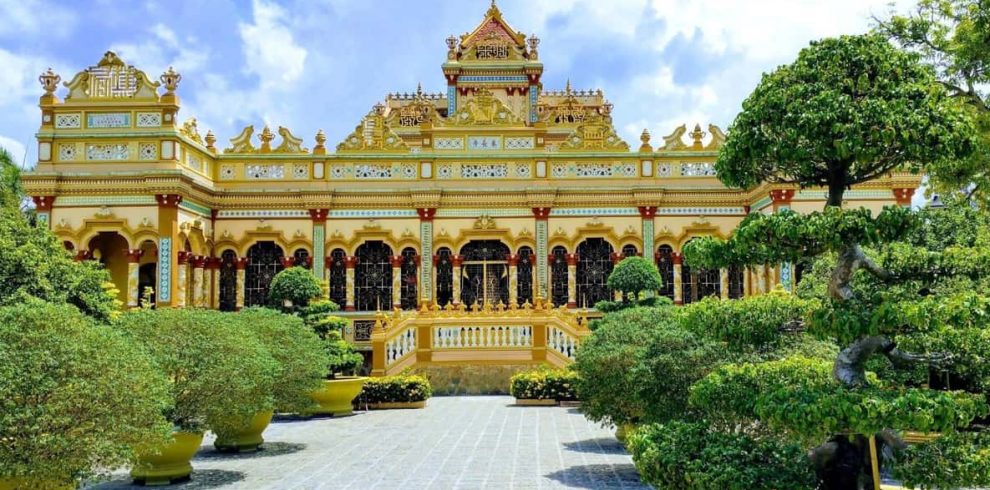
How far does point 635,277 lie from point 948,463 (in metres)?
15.4

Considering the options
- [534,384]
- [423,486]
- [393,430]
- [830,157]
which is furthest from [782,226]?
[534,384]

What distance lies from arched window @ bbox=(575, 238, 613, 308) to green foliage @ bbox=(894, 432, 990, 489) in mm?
20036

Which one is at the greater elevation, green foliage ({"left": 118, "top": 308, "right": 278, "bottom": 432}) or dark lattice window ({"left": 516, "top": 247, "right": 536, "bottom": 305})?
dark lattice window ({"left": 516, "top": 247, "right": 536, "bottom": 305})

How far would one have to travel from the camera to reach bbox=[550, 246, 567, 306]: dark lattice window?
88.2 feet

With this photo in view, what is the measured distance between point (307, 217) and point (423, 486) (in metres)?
17.3

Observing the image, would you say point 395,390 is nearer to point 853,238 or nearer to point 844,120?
point 853,238

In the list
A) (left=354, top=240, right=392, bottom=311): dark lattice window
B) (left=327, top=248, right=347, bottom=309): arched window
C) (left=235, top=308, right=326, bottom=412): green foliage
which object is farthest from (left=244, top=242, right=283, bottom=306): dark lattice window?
(left=235, top=308, right=326, bottom=412): green foliage

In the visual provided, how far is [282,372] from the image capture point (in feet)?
43.5

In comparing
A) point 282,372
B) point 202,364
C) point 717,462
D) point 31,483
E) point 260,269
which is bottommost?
point 31,483

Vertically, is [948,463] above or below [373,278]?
below

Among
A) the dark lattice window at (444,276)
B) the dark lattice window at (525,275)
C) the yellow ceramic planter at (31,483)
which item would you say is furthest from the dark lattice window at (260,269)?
the yellow ceramic planter at (31,483)

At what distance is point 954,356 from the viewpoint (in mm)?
6680

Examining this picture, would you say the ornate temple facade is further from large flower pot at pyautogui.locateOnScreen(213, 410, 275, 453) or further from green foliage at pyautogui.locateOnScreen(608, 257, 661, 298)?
large flower pot at pyautogui.locateOnScreen(213, 410, 275, 453)

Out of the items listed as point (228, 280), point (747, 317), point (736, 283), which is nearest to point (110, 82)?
point (228, 280)
